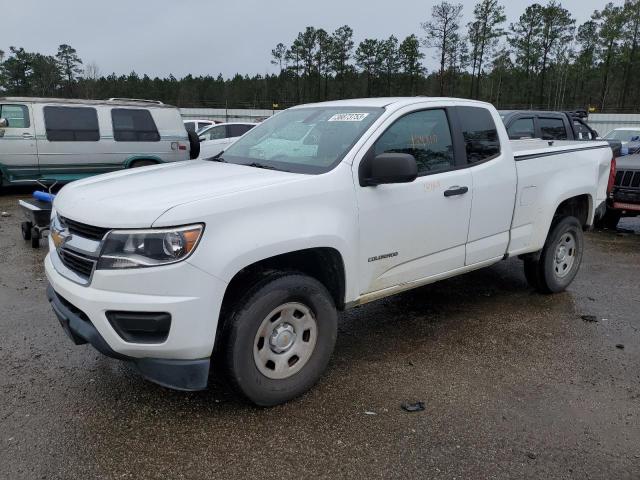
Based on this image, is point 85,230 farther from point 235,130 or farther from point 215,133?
point 215,133

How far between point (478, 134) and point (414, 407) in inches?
94.0

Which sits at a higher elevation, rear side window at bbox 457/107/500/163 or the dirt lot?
rear side window at bbox 457/107/500/163

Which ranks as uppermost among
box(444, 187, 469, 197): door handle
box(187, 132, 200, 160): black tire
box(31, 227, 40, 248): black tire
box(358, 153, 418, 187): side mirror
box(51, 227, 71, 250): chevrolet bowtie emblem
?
box(358, 153, 418, 187): side mirror

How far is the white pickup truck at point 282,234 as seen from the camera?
8.73 feet

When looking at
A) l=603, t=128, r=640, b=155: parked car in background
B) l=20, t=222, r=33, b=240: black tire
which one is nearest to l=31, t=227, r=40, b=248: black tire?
l=20, t=222, r=33, b=240: black tire

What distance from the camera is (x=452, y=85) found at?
183 ft

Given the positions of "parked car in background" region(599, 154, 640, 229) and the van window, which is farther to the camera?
the van window

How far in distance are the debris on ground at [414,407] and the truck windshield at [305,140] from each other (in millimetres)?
1578

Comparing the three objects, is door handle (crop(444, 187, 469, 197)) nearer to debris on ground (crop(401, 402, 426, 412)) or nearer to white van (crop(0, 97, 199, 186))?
debris on ground (crop(401, 402, 426, 412))

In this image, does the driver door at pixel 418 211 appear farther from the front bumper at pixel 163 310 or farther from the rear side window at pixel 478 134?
the front bumper at pixel 163 310

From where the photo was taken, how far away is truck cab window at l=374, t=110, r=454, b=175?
373 cm

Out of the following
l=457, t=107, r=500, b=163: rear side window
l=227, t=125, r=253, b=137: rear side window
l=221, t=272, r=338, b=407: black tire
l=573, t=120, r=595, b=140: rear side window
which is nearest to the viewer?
l=221, t=272, r=338, b=407: black tire

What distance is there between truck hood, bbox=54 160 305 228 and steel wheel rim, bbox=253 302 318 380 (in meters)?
0.79

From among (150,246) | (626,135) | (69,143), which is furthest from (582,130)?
(150,246)
